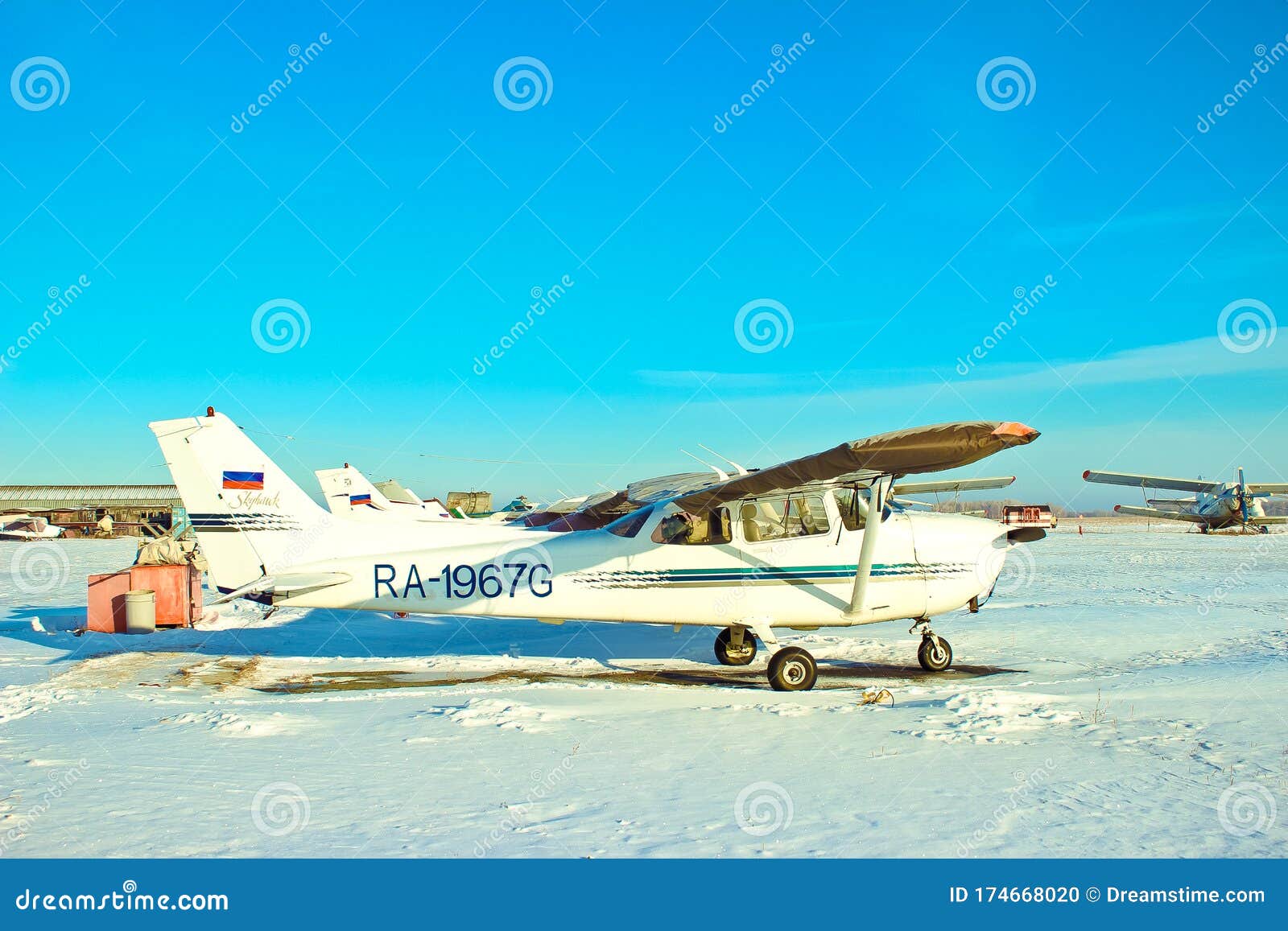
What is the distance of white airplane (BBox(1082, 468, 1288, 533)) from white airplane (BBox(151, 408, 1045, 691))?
1808 inches

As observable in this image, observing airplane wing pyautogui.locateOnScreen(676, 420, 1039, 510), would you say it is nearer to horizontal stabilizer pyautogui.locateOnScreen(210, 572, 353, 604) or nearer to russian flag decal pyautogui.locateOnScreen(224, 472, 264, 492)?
horizontal stabilizer pyautogui.locateOnScreen(210, 572, 353, 604)

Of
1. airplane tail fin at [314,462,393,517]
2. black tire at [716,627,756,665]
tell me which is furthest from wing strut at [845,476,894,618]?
airplane tail fin at [314,462,393,517]

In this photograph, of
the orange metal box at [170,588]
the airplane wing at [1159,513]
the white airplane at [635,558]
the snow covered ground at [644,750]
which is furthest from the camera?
the airplane wing at [1159,513]

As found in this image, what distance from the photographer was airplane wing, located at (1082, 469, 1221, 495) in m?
54.5

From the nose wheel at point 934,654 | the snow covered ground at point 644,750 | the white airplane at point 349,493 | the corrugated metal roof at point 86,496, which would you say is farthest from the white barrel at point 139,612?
the corrugated metal roof at point 86,496

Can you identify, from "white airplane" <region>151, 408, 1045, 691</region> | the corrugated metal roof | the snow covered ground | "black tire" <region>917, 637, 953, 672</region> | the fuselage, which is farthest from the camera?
the corrugated metal roof

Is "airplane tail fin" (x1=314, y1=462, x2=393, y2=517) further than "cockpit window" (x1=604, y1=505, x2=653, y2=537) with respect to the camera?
Yes

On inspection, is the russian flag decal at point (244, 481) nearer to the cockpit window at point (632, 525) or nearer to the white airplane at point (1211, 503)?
the cockpit window at point (632, 525)

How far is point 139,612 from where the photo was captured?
12.7 metres

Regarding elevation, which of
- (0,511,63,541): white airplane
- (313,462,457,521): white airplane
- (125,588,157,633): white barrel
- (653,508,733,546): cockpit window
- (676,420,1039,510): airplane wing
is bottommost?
(125,588,157,633): white barrel

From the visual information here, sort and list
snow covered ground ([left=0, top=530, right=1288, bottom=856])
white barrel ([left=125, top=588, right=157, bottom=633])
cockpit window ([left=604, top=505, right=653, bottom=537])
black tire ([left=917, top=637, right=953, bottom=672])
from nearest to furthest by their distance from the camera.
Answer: snow covered ground ([left=0, top=530, right=1288, bottom=856]) → cockpit window ([left=604, top=505, right=653, bottom=537]) → black tire ([left=917, top=637, right=953, bottom=672]) → white barrel ([left=125, top=588, right=157, bottom=633])

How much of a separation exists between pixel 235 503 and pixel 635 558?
4.41 metres

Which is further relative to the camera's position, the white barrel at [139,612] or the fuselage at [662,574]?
the white barrel at [139,612]

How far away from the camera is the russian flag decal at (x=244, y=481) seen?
9.35 metres
